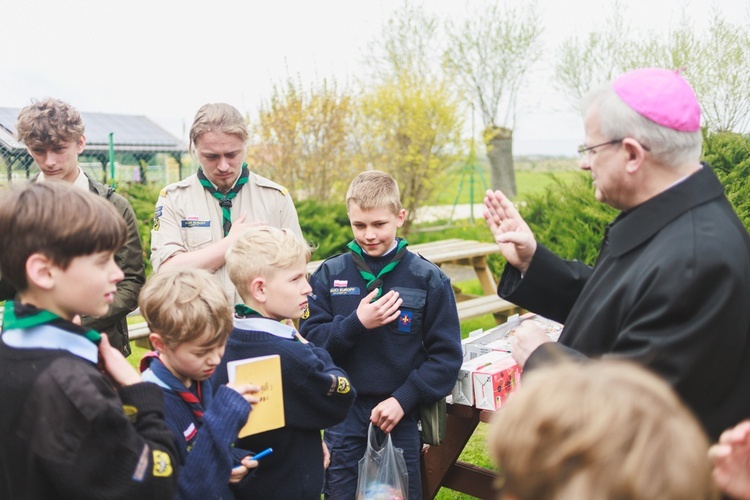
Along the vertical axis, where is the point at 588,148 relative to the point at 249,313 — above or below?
above

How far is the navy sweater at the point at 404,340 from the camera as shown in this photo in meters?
3.13

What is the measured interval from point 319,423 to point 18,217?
129cm

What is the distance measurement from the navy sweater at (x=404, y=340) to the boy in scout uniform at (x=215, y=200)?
1.53 feet

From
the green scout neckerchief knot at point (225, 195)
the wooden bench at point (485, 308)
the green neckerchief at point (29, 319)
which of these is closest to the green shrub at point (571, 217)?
the wooden bench at point (485, 308)

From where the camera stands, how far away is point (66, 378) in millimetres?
1578

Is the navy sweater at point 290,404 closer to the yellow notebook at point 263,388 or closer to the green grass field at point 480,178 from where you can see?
the yellow notebook at point 263,388

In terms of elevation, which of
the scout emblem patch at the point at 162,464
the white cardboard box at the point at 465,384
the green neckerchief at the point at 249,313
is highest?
the green neckerchief at the point at 249,313


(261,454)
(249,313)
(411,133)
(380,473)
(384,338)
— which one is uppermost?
(411,133)

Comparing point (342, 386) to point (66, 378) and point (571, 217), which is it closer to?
point (66, 378)

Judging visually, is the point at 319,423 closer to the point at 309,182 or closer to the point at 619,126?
the point at 619,126

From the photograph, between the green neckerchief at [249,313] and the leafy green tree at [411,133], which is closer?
the green neckerchief at [249,313]

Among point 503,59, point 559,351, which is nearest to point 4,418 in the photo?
point 559,351

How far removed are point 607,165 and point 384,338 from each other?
1.52 metres

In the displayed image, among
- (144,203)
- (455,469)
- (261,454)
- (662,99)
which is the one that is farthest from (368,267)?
(144,203)
